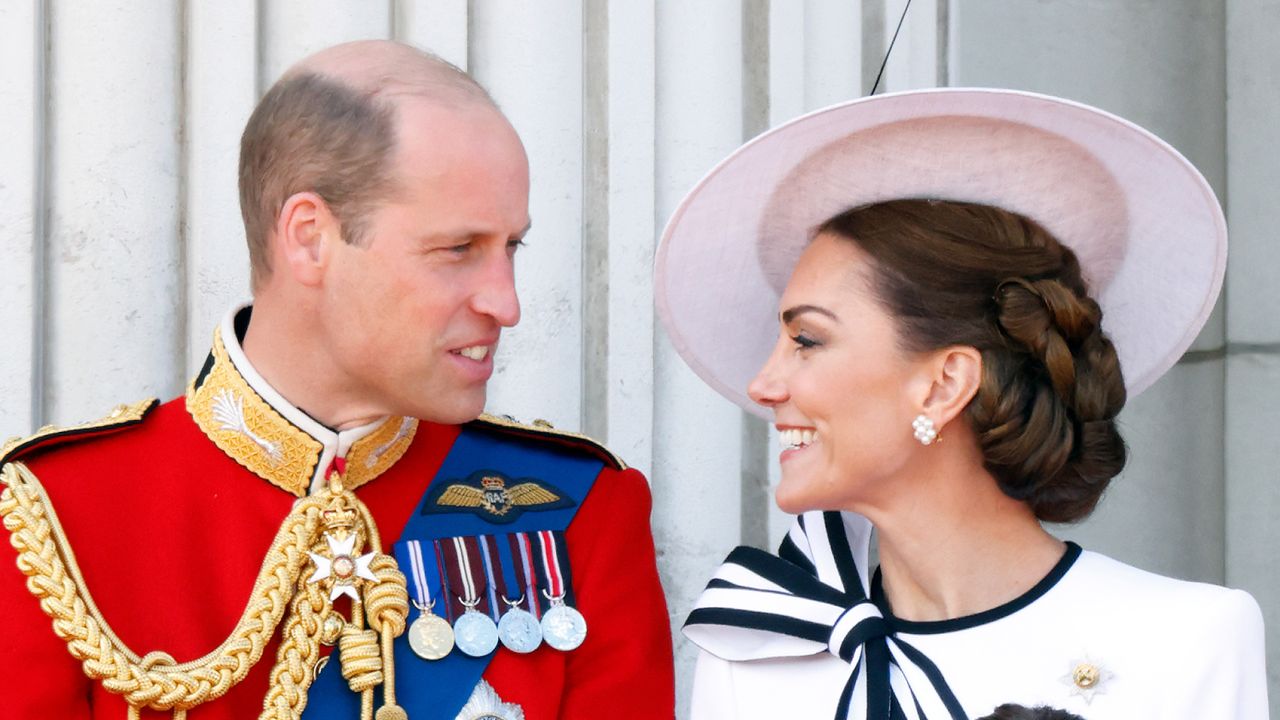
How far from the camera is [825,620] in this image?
2.56 metres

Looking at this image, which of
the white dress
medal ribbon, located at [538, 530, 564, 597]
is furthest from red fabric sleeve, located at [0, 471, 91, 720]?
the white dress

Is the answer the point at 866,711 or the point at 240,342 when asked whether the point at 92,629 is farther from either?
the point at 866,711

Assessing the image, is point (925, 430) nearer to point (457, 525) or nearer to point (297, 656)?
point (457, 525)

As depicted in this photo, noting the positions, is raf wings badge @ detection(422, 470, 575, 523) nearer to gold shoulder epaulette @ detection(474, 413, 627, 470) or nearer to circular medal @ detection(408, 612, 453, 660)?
gold shoulder epaulette @ detection(474, 413, 627, 470)

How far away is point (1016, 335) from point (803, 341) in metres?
0.30

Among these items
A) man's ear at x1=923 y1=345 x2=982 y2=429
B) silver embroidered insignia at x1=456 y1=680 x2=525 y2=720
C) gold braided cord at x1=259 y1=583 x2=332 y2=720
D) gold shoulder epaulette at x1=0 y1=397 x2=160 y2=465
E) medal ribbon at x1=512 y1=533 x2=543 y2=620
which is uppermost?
man's ear at x1=923 y1=345 x2=982 y2=429

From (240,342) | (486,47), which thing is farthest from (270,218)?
(486,47)

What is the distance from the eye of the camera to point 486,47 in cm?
361

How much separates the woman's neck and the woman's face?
0.20 ft

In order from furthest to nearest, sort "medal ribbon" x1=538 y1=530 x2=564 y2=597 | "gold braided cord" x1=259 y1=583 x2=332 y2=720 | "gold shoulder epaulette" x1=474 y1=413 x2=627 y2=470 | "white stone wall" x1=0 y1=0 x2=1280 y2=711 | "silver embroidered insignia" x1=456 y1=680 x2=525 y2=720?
1. "white stone wall" x1=0 y1=0 x2=1280 y2=711
2. "gold shoulder epaulette" x1=474 y1=413 x2=627 y2=470
3. "medal ribbon" x1=538 y1=530 x2=564 y2=597
4. "silver embroidered insignia" x1=456 y1=680 x2=525 y2=720
5. "gold braided cord" x1=259 y1=583 x2=332 y2=720

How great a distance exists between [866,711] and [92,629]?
103cm

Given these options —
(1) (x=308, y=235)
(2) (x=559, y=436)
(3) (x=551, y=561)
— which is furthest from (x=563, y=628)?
(1) (x=308, y=235)

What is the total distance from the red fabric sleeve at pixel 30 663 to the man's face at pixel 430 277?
1.74 feet

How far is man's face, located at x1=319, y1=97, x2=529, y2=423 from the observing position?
99.9 inches
